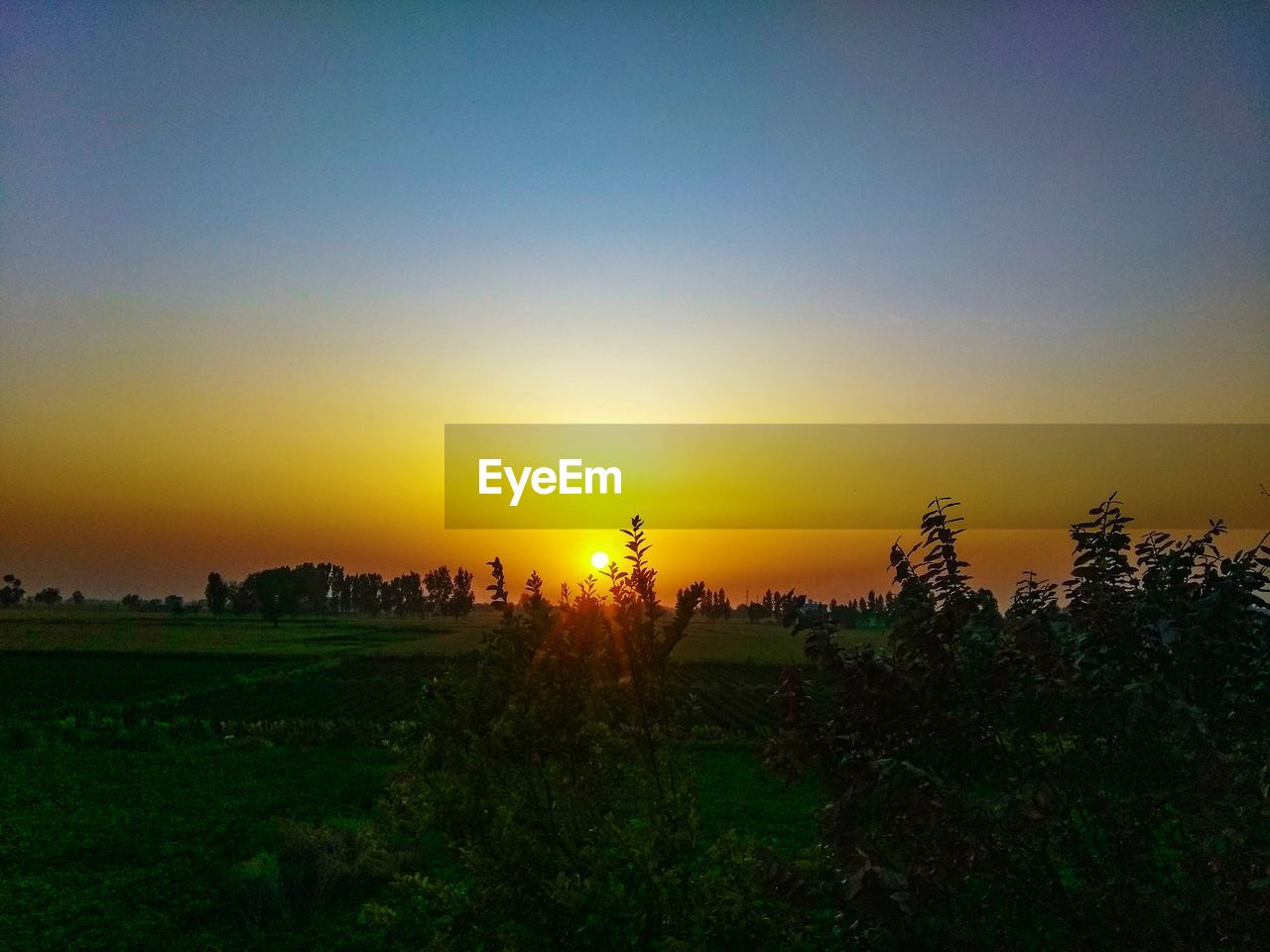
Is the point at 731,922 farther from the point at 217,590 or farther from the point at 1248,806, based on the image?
the point at 217,590

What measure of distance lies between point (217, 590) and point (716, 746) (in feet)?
611

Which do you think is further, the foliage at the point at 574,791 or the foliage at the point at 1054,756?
the foliage at the point at 574,791

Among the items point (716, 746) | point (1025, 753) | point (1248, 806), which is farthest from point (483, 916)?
point (716, 746)

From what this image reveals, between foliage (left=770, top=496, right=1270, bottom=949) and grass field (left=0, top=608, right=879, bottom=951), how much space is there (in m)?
0.82

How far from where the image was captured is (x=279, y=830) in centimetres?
1673

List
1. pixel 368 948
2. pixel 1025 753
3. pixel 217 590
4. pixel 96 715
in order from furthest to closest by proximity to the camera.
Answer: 1. pixel 217 590
2. pixel 96 715
3. pixel 368 948
4. pixel 1025 753

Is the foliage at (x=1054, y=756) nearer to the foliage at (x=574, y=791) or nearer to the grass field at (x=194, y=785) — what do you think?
the grass field at (x=194, y=785)

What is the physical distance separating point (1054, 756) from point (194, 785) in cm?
2609

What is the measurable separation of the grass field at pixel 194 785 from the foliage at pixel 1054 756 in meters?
0.82

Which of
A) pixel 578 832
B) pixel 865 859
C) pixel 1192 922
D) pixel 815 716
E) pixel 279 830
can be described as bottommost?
pixel 279 830

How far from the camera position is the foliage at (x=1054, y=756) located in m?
3.88

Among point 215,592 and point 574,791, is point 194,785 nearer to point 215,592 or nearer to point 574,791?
point 574,791

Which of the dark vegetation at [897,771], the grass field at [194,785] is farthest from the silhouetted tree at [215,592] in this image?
the dark vegetation at [897,771]

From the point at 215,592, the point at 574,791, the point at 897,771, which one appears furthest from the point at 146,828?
the point at 215,592
